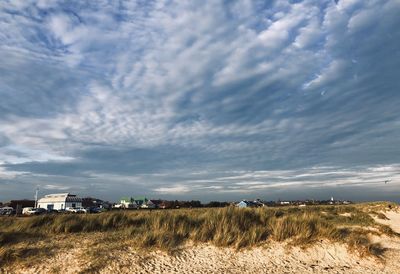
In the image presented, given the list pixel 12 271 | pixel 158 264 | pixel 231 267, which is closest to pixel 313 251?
pixel 231 267

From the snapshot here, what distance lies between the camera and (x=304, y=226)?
1480 centimetres

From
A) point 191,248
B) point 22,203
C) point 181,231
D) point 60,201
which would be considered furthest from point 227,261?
point 22,203

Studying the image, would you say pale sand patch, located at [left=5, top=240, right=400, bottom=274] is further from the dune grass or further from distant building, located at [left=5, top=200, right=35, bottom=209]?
distant building, located at [left=5, top=200, right=35, bottom=209]

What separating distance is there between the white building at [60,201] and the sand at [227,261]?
4005 inches

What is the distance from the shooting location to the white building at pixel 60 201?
107 meters

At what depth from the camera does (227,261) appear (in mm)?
12133

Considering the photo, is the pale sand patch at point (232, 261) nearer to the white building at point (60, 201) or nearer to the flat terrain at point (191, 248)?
the flat terrain at point (191, 248)

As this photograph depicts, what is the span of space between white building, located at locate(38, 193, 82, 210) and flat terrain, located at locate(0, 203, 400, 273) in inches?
3858

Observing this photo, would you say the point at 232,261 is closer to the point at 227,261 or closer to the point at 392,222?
the point at 227,261

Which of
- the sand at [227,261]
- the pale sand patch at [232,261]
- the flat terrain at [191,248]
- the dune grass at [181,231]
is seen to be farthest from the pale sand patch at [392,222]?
the pale sand patch at [232,261]

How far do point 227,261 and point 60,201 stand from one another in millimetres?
106733

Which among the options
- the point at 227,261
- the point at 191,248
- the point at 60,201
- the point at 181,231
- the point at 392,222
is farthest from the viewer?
the point at 60,201

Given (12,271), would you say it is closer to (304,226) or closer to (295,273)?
(295,273)

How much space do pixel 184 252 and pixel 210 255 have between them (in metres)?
0.93
